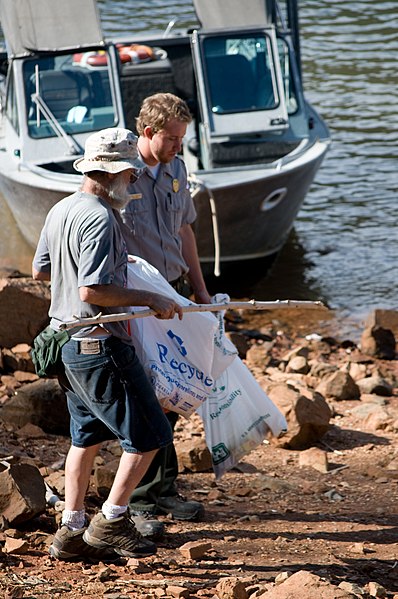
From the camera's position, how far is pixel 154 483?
518cm

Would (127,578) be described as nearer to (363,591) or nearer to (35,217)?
(363,591)

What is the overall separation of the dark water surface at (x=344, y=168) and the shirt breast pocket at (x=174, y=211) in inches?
203

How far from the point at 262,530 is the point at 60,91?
→ 260 inches

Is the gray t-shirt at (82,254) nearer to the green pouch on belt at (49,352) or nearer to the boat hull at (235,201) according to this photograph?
the green pouch on belt at (49,352)

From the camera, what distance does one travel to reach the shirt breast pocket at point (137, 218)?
5.01m

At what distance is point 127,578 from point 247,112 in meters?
7.44

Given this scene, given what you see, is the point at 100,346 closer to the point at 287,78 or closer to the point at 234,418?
the point at 234,418

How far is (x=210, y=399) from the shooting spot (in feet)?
16.9

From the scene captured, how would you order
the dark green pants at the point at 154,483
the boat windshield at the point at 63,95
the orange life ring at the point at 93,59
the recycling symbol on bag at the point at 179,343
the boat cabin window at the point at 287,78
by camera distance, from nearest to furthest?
the recycling symbol on bag at the point at 179,343
the dark green pants at the point at 154,483
the boat windshield at the point at 63,95
the orange life ring at the point at 93,59
the boat cabin window at the point at 287,78

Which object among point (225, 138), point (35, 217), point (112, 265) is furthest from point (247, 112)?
point (112, 265)

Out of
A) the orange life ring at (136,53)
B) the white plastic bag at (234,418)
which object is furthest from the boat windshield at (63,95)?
the white plastic bag at (234,418)

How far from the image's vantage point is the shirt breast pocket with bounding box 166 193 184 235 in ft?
16.9

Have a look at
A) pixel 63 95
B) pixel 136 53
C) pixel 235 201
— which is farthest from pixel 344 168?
pixel 63 95

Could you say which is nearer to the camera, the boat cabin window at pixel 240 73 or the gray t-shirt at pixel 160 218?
the gray t-shirt at pixel 160 218
